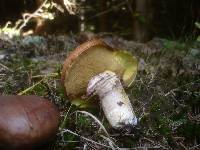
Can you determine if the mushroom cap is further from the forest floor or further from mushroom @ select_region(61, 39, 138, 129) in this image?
the forest floor

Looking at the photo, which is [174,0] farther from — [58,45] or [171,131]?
[171,131]

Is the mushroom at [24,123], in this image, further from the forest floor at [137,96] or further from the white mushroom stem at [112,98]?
the white mushroom stem at [112,98]

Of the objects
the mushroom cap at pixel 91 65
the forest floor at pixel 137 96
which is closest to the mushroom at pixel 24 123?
the forest floor at pixel 137 96

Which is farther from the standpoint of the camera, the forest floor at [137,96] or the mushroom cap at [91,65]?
the mushroom cap at [91,65]

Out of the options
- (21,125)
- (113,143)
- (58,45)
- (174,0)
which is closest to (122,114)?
(113,143)

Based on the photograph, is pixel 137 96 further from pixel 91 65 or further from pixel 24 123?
pixel 24 123
